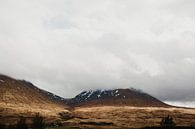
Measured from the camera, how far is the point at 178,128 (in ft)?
516

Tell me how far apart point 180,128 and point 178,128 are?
42.0 inches

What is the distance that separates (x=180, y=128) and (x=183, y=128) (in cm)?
145

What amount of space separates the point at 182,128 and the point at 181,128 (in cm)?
42

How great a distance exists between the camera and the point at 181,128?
520 feet

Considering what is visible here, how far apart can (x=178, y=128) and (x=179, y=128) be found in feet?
1.51

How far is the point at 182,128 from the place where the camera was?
158375mm

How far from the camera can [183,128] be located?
15825 centimetres

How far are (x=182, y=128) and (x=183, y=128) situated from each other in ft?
1.34

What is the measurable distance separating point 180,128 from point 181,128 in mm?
842

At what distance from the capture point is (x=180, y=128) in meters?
158

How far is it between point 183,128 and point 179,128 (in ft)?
6.76
